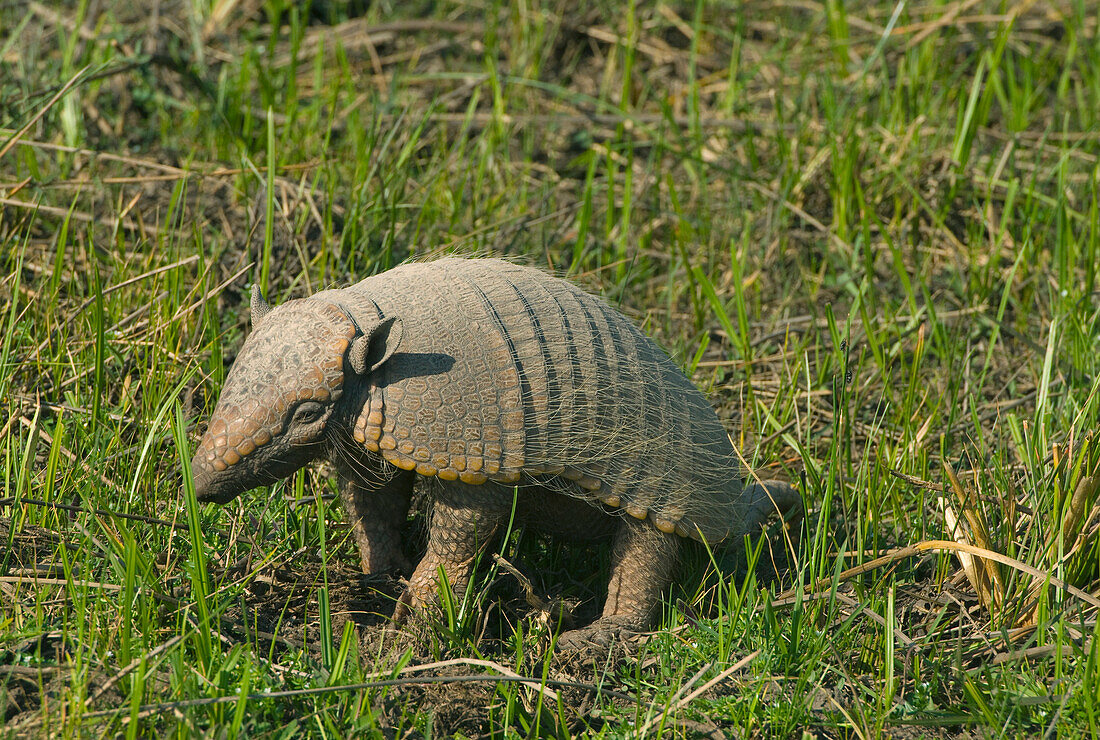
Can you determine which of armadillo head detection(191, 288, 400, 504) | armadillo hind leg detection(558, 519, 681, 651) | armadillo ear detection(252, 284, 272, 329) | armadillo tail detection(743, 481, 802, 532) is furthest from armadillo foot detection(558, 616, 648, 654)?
armadillo ear detection(252, 284, 272, 329)

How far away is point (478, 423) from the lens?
3047mm

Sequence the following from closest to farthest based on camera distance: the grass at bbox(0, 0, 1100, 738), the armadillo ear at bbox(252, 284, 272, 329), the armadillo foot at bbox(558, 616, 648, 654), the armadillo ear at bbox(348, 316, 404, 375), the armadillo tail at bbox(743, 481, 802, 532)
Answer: the armadillo ear at bbox(348, 316, 404, 375) < the grass at bbox(0, 0, 1100, 738) < the armadillo ear at bbox(252, 284, 272, 329) < the armadillo foot at bbox(558, 616, 648, 654) < the armadillo tail at bbox(743, 481, 802, 532)

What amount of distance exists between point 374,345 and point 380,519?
0.90m

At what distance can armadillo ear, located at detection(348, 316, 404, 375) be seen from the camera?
2914mm

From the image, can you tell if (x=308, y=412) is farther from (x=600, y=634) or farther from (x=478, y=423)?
(x=600, y=634)

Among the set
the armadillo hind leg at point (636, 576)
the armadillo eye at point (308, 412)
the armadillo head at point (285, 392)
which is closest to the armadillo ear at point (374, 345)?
the armadillo head at point (285, 392)

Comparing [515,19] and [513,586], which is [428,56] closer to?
[515,19]

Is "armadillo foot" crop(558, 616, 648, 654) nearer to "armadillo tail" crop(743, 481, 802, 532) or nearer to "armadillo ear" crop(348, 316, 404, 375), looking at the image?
"armadillo tail" crop(743, 481, 802, 532)

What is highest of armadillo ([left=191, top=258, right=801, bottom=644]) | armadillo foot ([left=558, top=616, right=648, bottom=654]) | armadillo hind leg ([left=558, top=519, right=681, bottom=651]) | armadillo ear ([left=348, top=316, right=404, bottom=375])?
armadillo ear ([left=348, top=316, right=404, bottom=375])

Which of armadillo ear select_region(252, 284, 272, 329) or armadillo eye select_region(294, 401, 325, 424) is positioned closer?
armadillo eye select_region(294, 401, 325, 424)

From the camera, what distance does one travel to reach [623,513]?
3520mm

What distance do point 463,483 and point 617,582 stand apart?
29.0 inches

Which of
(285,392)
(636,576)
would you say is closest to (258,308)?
(285,392)

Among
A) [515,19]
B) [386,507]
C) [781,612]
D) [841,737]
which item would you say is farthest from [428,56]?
[841,737]
